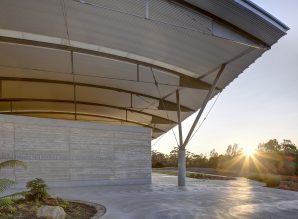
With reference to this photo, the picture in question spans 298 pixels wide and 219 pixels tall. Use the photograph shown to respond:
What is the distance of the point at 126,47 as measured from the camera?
53.9 ft

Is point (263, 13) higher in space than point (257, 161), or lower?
higher

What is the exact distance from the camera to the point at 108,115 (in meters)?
32.9

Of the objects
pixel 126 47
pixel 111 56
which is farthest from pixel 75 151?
pixel 126 47

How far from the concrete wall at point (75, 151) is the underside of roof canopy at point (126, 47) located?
3.28m

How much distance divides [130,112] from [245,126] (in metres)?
10.2

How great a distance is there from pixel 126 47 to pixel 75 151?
6.39 m

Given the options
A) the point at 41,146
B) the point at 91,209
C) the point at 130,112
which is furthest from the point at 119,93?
the point at 91,209

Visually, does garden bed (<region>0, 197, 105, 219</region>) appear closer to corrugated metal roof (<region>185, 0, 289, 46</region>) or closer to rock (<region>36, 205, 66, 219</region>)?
rock (<region>36, 205, 66, 219</region>)

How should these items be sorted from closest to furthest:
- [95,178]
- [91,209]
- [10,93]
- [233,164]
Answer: [91,209]
[95,178]
[10,93]
[233,164]

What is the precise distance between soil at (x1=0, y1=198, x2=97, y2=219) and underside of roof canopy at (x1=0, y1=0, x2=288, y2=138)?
6049mm

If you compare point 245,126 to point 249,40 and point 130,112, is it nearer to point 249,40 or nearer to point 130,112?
point 130,112

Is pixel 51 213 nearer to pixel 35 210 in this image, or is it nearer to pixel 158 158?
pixel 35 210

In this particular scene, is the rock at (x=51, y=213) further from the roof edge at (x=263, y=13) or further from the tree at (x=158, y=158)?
the tree at (x=158, y=158)

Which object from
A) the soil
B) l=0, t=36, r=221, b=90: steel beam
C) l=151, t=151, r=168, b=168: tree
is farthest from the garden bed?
l=151, t=151, r=168, b=168: tree
